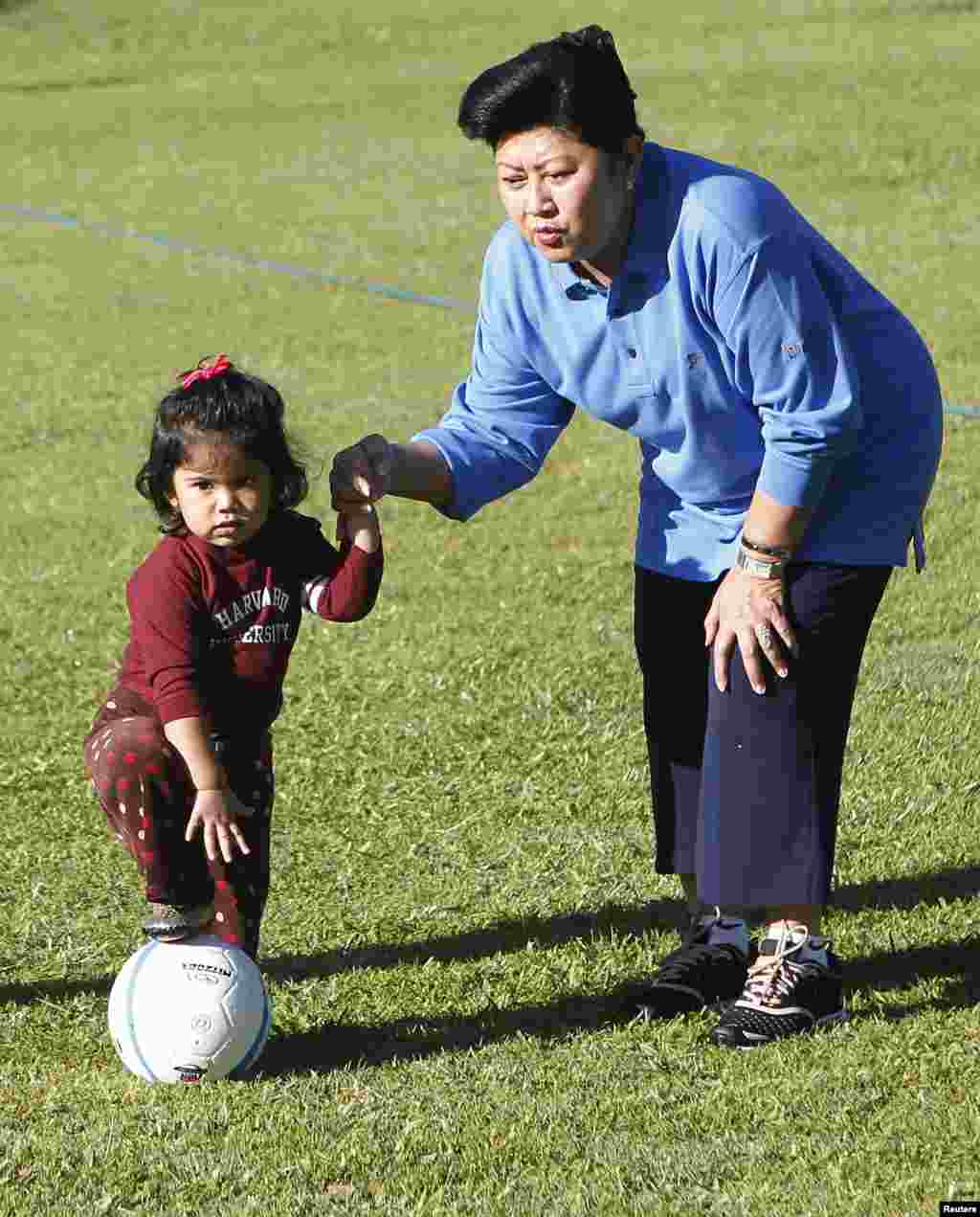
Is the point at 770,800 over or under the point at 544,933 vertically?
over

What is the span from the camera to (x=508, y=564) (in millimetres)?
8203

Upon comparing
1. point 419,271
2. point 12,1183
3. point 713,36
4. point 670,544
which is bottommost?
point 12,1183

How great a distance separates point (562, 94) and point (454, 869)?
2.28 m

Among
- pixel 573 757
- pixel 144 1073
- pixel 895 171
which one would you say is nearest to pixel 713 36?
pixel 895 171

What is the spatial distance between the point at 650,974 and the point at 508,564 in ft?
12.4

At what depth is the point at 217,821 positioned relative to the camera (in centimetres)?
396

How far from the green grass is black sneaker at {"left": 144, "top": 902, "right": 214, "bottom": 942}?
29 centimetres

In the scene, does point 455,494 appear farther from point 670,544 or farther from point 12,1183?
point 12,1183

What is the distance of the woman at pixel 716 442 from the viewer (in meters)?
3.72

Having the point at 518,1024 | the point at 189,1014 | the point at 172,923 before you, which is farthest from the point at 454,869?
the point at 189,1014

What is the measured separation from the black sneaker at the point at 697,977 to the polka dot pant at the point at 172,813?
0.88 meters

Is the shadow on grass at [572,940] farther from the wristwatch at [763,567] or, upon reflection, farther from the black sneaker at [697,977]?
the wristwatch at [763,567]

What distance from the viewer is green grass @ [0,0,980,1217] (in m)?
3.68

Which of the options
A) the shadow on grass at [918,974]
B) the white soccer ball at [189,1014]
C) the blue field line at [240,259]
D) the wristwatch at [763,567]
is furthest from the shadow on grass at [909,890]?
the blue field line at [240,259]
